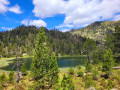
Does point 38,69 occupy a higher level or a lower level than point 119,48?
lower

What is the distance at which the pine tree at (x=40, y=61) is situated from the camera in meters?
21.2

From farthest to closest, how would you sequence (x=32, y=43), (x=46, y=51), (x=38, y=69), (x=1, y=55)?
(x=32, y=43)
(x=1, y=55)
(x=46, y=51)
(x=38, y=69)

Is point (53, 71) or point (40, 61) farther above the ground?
point (40, 61)

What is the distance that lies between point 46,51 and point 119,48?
27.0 m

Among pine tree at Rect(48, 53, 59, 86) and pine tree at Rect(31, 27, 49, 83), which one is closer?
pine tree at Rect(31, 27, 49, 83)

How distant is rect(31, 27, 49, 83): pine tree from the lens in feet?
69.5

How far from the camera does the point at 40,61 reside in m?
21.8

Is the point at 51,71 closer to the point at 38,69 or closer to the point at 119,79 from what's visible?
the point at 38,69

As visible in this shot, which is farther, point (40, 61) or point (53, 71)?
point (40, 61)

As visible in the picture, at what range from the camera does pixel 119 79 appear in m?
19.4

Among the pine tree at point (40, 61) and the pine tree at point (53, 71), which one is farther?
the pine tree at point (53, 71)

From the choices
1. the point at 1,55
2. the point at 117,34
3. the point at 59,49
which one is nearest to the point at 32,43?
the point at 59,49

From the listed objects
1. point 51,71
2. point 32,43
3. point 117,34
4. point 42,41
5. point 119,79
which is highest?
point 32,43

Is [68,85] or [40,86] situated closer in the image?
[68,85]
